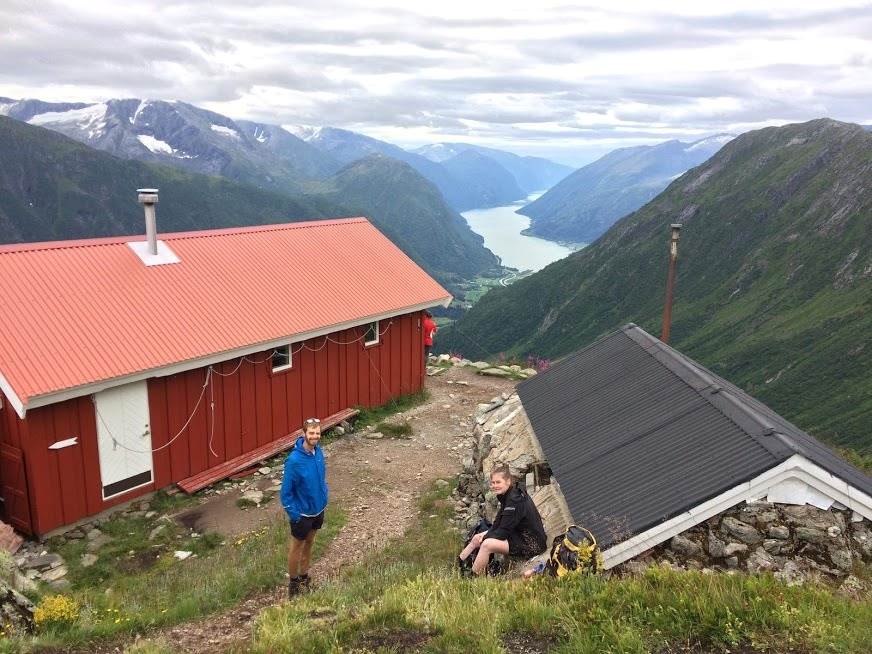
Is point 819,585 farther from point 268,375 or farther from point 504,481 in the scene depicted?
point 268,375

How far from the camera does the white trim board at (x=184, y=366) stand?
1046cm

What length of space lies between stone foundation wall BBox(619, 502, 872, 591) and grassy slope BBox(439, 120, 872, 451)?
53.8 m

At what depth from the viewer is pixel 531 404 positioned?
40.6ft

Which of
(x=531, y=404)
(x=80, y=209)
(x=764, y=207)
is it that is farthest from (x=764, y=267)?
(x=80, y=209)

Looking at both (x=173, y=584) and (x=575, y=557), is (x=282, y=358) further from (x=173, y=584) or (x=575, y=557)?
(x=575, y=557)

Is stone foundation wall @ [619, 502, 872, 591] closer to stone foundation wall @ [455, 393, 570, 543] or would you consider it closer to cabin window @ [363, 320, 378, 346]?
stone foundation wall @ [455, 393, 570, 543]

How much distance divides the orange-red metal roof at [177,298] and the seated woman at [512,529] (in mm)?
7491

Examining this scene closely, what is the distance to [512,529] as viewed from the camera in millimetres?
7070

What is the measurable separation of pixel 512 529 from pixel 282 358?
9190mm

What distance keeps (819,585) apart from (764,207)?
130 m

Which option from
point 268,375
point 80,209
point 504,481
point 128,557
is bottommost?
point 80,209

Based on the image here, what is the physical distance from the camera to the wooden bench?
13.0 meters

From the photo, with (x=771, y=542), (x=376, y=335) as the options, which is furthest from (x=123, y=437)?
(x=771, y=542)

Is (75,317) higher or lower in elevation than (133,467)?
higher
